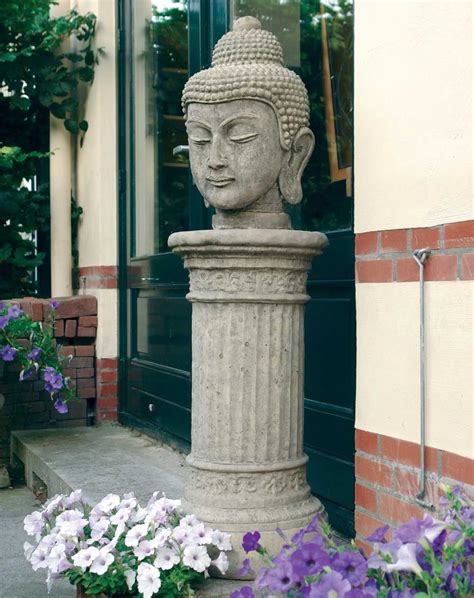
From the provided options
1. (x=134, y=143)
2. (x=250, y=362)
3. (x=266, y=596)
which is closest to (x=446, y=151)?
(x=250, y=362)

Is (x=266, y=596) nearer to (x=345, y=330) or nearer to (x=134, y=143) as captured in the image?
(x=345, y=330)

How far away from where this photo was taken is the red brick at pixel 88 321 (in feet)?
19.3

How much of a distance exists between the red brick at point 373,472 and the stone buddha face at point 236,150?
2.99ft

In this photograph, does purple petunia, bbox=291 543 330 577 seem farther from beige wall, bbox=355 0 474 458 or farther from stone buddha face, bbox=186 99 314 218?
stone buddha face, bbox=186 99 314 218

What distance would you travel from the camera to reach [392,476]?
278 cm

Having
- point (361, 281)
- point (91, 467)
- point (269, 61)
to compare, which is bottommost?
point (91, 467)

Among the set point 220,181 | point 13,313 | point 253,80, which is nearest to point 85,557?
point 220,181

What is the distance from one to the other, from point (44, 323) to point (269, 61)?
3093 millimetres

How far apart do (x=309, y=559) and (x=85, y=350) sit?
13.2 feet

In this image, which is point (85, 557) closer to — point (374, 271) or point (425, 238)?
point (374, 271)

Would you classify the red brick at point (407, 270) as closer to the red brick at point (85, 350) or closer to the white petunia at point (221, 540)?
the white petunia at point (221, 540)

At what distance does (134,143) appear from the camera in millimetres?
5773

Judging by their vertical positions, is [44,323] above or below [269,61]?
below

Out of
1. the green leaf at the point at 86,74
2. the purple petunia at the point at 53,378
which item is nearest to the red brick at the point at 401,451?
the purple petunia at the point at 53,378
